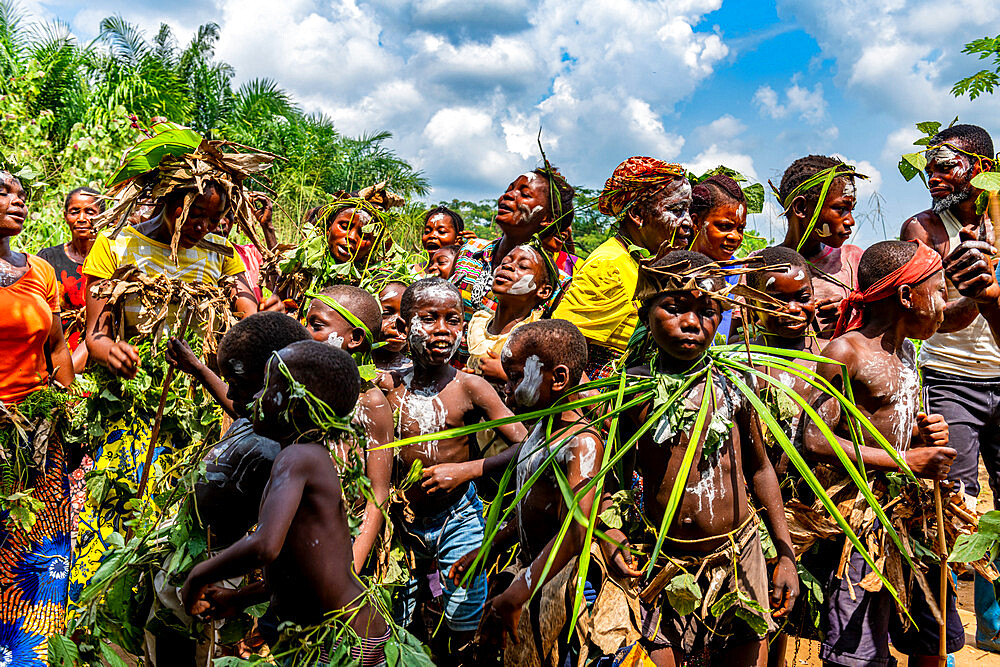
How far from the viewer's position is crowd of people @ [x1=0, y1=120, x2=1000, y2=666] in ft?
8.32

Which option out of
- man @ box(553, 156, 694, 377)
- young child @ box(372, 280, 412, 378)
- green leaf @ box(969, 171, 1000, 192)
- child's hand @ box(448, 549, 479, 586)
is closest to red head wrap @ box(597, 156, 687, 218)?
man @ box(553, 156, 694, 377)

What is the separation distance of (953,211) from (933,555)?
225 centimetres

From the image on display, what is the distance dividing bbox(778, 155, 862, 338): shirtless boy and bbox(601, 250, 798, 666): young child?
1.88m

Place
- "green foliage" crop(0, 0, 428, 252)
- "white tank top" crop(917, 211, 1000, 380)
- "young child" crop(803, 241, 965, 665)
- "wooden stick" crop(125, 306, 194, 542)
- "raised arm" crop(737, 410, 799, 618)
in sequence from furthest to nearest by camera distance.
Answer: "green foliage" crop(0, 0, 428, 252), "white tank top" crop(917, 211, 1000, 380), "young child" crop(803, 241, 965, 665), "wooden stick" crop(125, 306, 194, 542), "raised arm" crop(737, 410, 799, 618)

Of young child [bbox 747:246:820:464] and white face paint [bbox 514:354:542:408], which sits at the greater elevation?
young child [bbox 747:246:820:464]

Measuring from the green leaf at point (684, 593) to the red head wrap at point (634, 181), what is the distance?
223cm

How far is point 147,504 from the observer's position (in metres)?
3.38

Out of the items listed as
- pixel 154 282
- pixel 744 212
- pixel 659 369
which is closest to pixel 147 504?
pixel 154 282

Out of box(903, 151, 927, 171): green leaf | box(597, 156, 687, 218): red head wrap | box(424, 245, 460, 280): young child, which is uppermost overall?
box(903, 151, 927, 171): green leaf

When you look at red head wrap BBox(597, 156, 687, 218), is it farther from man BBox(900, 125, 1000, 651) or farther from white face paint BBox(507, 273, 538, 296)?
man BBox(900, 125, 1000, 651)

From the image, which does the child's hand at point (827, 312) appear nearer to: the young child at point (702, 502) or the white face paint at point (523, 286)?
the white face paint at point (523, 286)

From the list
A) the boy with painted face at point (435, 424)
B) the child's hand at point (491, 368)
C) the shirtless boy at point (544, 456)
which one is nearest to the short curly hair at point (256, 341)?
the shirtless boy at point (544, 456)

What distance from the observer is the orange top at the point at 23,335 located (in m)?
4.06

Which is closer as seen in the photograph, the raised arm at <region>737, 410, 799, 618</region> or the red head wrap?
the raised arm at <region>737, 410, 799, 618</region>
